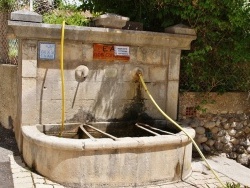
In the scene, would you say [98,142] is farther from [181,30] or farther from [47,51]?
[181,30]

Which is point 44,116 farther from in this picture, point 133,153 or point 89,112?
point 133,153

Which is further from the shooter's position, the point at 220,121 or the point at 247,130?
the point at 247,130

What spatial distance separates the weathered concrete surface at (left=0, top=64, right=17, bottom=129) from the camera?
6.38 meters

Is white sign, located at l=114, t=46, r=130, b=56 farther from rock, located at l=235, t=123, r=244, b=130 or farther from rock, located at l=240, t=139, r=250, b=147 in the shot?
rock, located at l=240, t=139, r=250, b=147

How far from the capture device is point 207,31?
20.9 feet

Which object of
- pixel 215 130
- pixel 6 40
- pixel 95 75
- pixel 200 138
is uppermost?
pixel 6 40

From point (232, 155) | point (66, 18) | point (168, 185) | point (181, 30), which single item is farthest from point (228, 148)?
point (66, 18)

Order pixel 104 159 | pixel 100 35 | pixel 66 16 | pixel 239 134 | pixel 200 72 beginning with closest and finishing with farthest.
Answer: pixel 104 159 → pixel 100 35 → pixel 200 72 → pixel 239 134 → pixel 66 16

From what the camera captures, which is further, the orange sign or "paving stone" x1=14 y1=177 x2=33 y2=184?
the orange sign

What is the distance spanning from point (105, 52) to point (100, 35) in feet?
1.15

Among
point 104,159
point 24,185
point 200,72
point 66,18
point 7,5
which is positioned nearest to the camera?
point 24,185

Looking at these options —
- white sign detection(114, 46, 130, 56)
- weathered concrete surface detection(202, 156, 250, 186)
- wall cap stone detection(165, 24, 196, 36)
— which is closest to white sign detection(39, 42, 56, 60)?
white sign detection(114, 46, 130, 56)

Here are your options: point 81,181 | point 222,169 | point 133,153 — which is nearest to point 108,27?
point 133,153

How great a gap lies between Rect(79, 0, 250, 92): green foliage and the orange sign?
1.28m
